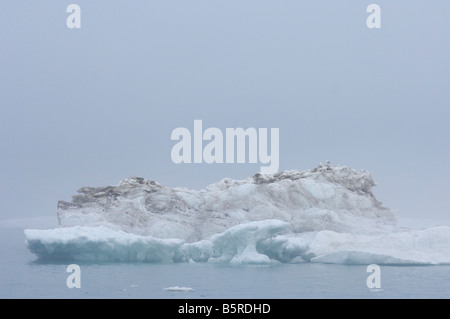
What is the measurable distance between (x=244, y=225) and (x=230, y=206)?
166 inches

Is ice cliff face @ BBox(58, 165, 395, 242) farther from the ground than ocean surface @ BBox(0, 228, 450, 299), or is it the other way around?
ice cliff face @ BBox(58, 165, 395, 242)

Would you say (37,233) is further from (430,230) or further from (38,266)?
(430,230)

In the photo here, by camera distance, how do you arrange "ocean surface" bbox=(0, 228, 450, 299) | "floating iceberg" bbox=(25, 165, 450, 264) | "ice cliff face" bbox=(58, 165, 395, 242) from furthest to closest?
"ice cliff face" bbox=(58, 165, 395, 242), "floating iceberg" bbox=(25, 165, 450, 264), "ocean surface" bbox=(0, 228, 450, 299)

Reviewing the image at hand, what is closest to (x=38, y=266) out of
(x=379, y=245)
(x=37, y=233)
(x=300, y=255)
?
(x=37, y=233)

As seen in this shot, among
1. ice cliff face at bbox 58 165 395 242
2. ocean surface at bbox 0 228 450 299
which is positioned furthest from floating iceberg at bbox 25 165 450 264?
ocean surface at bbox 0 228 450 299

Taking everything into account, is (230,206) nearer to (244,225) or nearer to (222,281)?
(244,225)

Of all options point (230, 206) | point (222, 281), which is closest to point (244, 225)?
point (222, 281)

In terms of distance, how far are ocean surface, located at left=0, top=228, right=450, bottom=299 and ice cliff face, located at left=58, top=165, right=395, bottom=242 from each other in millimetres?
2066

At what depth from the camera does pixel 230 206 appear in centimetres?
2909

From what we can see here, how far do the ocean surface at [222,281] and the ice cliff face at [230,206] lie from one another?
6.78ft

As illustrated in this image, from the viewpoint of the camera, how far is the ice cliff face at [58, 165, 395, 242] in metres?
27.8

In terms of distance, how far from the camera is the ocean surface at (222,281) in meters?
20.5

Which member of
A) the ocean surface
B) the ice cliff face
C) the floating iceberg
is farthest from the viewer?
the ice cliff face

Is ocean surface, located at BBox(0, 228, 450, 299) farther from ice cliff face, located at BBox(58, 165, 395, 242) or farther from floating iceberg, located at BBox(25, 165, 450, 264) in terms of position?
ice cliff face, located at BBox(58, 165, 395, 242)
